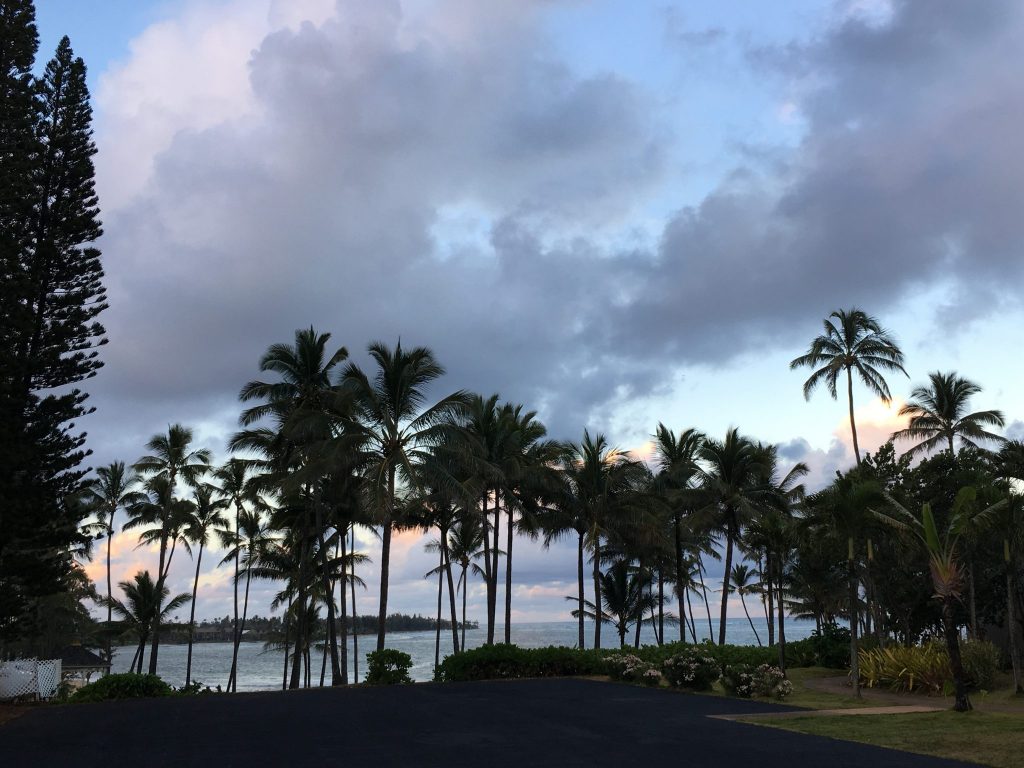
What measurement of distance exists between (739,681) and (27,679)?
53.9 feet

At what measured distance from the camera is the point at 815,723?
13.7 metres

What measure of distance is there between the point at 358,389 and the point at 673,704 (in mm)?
13752

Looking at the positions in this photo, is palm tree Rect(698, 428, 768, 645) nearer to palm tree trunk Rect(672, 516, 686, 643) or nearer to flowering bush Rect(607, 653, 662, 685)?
palm tree trunk Rect(672, 516, 686, 643)

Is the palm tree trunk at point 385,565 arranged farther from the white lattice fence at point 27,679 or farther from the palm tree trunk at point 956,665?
the palm tree trunk at point 956,665

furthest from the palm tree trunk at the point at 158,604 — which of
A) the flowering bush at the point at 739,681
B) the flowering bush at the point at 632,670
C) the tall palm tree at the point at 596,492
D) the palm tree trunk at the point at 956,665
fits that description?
the palm tree trunk at the point at 956,665

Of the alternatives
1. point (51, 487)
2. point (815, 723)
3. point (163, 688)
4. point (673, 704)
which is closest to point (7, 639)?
point (51, 487)

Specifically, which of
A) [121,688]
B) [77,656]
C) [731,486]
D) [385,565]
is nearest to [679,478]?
[731,486]

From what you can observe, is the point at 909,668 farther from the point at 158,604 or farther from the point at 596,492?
the point at 158,604

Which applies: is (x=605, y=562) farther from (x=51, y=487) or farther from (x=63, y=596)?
(x=63, y=596)

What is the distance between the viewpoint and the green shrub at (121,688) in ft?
65.3

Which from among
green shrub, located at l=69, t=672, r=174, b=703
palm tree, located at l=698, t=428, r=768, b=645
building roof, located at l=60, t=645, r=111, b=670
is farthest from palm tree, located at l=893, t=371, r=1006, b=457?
building roof, located at l=60, t=645, r=111, b=670

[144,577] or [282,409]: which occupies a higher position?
[282,409]

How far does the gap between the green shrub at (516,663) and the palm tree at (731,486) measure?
14.4 metres

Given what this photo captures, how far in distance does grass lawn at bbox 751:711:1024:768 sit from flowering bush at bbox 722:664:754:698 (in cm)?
374
